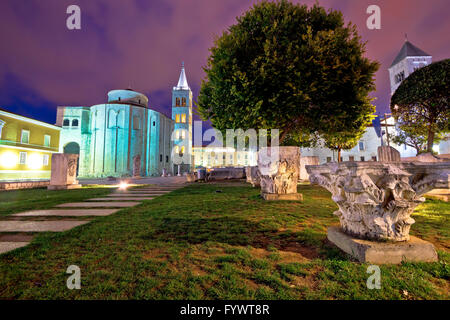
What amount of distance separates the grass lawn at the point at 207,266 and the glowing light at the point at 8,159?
27313 millimetres

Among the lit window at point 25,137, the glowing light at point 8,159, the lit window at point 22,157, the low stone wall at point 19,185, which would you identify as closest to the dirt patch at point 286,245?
the low stone wall at point 19,185

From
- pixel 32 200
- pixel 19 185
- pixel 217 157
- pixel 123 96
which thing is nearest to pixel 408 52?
pixel 217 157

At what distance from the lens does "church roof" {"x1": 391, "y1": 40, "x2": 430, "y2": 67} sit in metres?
39.7

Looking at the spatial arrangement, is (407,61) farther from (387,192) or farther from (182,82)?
(387,192)

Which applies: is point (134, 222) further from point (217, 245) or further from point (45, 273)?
point (217, 245)

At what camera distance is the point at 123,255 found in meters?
2.44

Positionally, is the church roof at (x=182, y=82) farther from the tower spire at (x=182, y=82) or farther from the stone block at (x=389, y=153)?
the stone block at (x=389, y=153)

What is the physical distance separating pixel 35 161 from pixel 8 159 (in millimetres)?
3176

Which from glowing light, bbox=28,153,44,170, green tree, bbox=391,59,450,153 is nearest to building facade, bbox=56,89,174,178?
glowing light, bbox=28,153,44,170

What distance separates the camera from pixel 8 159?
20.5m

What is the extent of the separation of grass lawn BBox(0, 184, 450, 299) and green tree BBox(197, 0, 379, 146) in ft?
15.7
